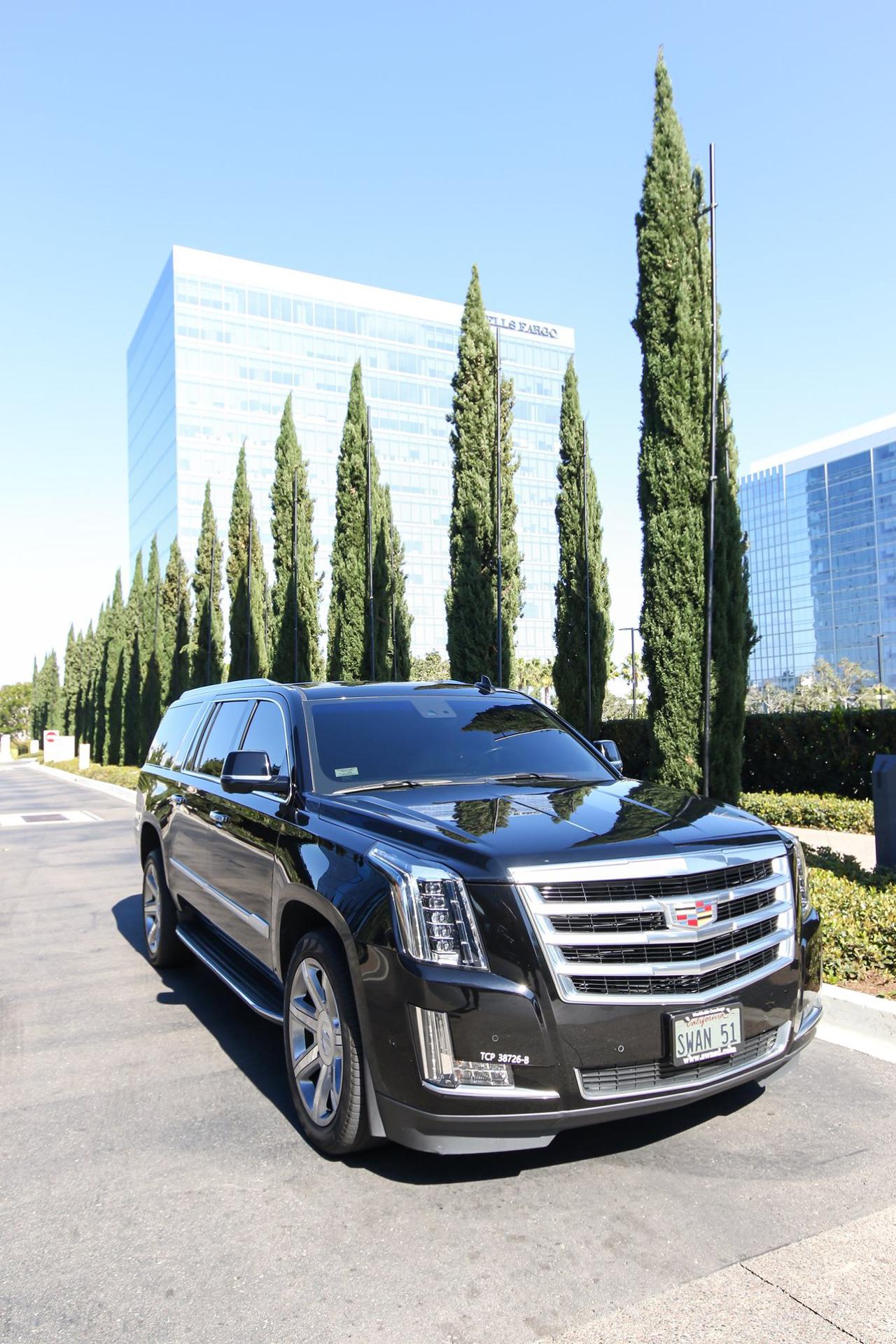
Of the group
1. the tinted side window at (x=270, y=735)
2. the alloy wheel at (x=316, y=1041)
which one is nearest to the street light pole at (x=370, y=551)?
the tinted side window at (x=270, y=735)

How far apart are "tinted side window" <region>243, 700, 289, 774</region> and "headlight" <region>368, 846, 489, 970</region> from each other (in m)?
1.58

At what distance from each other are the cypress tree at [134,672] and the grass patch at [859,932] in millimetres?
44467

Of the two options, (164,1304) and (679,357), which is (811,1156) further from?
(679,357)

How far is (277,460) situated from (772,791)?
25104 millimetres

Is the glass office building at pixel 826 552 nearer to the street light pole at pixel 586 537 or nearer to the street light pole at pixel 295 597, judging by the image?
the street light pole at pixel 295 597

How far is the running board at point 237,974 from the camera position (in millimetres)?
4407

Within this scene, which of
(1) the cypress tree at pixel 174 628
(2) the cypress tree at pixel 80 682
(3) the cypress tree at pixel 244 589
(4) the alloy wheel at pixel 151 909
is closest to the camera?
(4) the alloy wheel at pixel 151 909

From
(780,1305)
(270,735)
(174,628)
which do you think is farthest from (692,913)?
(174,628)

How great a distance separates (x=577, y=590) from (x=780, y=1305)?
21326 mm

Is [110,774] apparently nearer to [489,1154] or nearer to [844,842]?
[844,842]

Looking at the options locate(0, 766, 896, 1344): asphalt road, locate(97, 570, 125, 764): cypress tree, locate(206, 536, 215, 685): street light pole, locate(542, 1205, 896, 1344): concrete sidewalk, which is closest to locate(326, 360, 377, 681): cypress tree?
locate(206, 536, 215, 685): street light pole

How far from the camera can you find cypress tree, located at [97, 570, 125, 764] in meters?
57.1

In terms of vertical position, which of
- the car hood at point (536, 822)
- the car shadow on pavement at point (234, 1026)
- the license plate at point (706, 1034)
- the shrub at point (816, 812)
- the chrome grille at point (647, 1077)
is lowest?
the car shadow on pavement at point (234, 1026)

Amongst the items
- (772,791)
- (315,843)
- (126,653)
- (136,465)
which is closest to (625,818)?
(315,843)
